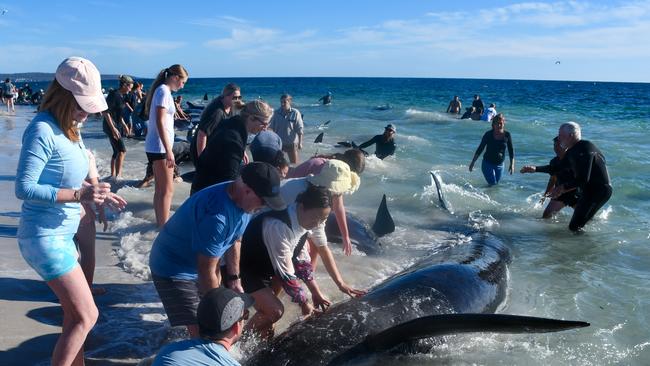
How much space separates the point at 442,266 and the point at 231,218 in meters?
3.03

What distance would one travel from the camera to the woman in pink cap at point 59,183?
2768 millimetres

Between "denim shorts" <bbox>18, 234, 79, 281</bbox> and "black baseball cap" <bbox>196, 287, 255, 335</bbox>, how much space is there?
949 millimetres

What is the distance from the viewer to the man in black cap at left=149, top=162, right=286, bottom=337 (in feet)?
9.75

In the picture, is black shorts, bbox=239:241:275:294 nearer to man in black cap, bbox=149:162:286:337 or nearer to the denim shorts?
man in black cap, bbox=149:162:286:337

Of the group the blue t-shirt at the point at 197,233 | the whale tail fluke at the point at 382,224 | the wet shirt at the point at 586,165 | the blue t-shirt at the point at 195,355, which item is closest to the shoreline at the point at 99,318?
the blue t-shirt at the point at 197,233

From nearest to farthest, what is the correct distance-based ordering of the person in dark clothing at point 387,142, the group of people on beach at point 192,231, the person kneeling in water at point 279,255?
the group of people on beach at point 192,231 < the person kneeling in water at point 279,255 < the person in dark clothing at point 387,142

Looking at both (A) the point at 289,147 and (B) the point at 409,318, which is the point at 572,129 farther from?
(A) the point at 289,147

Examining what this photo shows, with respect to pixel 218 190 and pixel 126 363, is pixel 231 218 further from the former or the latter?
pixel 126 363

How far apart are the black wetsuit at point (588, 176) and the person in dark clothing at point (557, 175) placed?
0.37ft

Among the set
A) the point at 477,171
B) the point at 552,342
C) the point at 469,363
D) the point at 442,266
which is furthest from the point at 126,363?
the point at 477,171

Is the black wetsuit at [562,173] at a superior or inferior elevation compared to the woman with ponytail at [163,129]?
inferior

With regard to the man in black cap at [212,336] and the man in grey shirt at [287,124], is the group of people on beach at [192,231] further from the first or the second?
the man in grey shirt at [287,124]

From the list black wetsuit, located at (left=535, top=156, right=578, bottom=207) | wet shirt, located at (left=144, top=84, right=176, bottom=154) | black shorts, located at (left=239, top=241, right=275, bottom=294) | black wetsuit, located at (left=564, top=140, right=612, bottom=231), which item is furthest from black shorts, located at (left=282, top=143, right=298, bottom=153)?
black shorts, located at (left=239, top=241, right=275, bottom=294)

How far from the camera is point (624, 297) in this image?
6.20 meters
